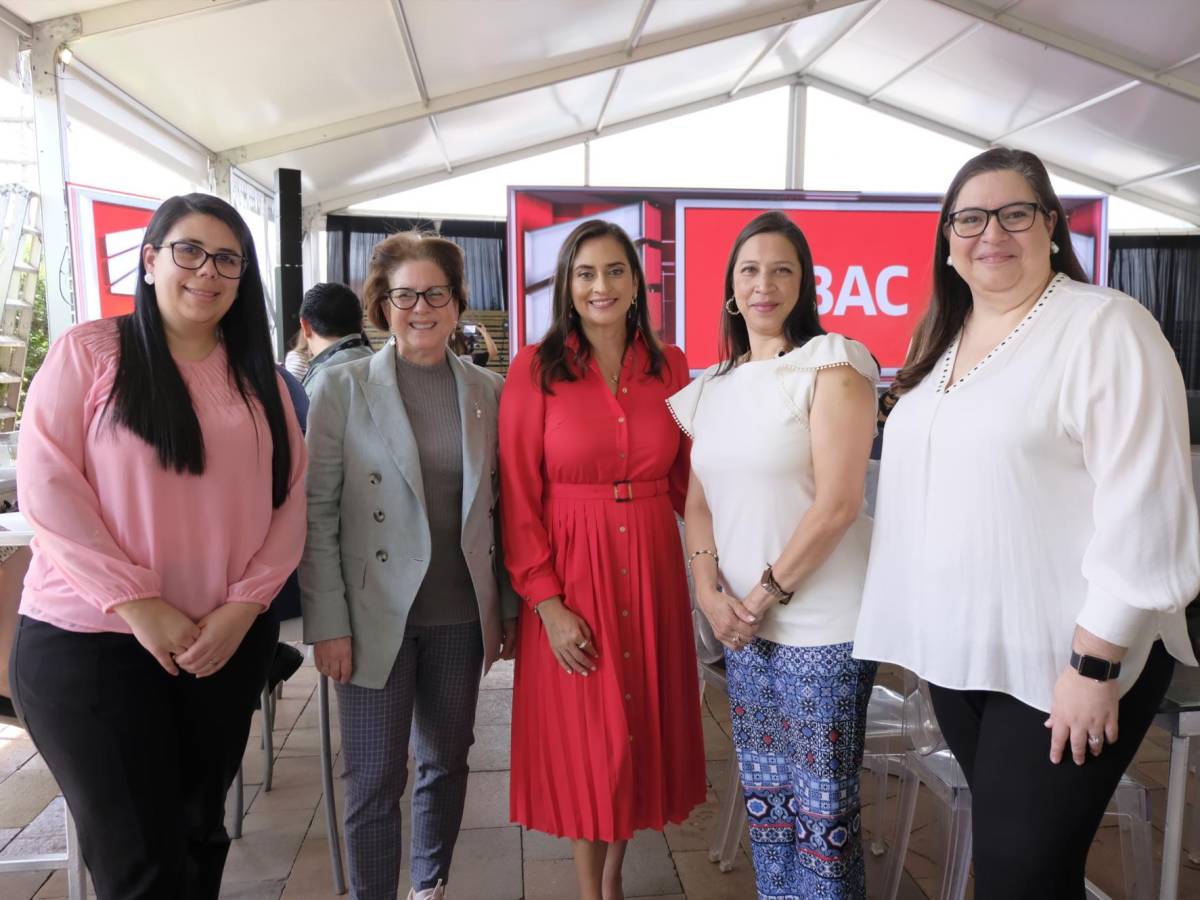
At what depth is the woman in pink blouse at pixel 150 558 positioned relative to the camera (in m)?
1.28

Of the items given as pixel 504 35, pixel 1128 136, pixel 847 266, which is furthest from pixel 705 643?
pixel 1128 136

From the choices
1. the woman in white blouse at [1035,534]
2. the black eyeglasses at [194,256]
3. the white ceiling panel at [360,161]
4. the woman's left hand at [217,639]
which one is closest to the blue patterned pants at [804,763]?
the woman in white blouse at [1035,534]

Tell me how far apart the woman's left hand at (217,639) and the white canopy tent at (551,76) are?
3141mm

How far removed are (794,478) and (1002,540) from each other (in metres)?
0.41

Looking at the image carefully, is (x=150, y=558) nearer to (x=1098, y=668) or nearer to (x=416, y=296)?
(x=416, y=296)

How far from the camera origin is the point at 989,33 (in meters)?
6.93

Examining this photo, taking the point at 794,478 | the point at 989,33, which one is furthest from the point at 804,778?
the point at 989,33

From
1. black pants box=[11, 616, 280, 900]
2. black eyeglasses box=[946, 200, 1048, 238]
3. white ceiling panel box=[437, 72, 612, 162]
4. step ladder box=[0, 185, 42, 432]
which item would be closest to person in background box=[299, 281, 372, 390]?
step ladder box=[0, 185, 42, 432]

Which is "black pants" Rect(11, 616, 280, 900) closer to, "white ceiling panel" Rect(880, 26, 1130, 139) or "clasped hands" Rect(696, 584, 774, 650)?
"clasped hands" Rect(696, 584, 774, 650)

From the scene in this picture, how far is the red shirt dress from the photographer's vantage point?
1.70 meters

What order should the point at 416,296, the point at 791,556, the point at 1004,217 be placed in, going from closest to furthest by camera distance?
the point at 1004,217, the point at 791,556, the point at 416,296

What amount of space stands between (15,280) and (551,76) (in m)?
4.55

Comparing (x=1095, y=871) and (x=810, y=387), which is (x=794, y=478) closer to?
(x=810, y=387)

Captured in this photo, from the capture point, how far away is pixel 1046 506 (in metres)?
1.13
